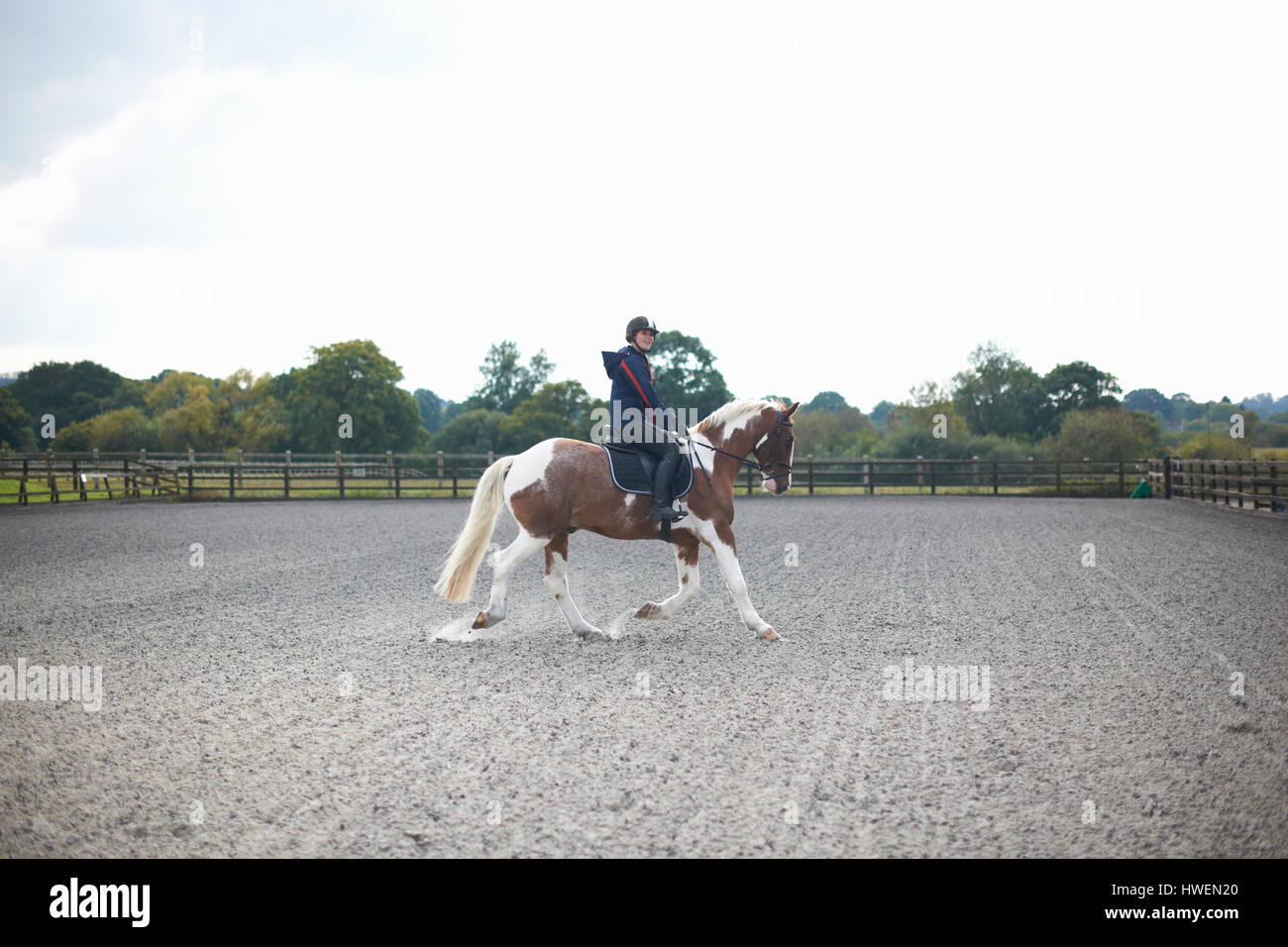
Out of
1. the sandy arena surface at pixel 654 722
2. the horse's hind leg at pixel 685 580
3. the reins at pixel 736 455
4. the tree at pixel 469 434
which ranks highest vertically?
the tree at pixel 469 434

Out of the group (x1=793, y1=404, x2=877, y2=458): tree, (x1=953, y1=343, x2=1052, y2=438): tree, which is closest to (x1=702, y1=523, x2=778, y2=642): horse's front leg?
(x1=793, y1=404, x2=877, y2=458): tree

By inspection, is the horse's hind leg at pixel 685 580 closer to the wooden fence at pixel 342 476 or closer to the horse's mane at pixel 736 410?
the horse's mane at pixel 736 410

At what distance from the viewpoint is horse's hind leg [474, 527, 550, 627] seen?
19.9 ft

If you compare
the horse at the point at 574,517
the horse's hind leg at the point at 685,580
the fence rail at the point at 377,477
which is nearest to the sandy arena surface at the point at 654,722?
the horse's hind leg at the point at 685,580

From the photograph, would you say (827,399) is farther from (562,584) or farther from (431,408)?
(562,584)

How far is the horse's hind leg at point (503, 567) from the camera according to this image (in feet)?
19.9

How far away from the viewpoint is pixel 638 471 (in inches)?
241

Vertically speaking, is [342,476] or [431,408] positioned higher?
[431,408]

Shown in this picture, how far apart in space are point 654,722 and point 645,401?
2.72m

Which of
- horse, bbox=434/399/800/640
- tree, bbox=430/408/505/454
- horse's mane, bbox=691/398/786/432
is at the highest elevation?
tree, bbox=430/408/505/454

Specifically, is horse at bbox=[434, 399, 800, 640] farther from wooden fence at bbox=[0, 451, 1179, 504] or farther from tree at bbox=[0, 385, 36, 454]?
tree at bbox=[0, 385, 36, 454]

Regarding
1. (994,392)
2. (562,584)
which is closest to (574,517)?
(562,584)

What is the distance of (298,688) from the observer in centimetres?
483
